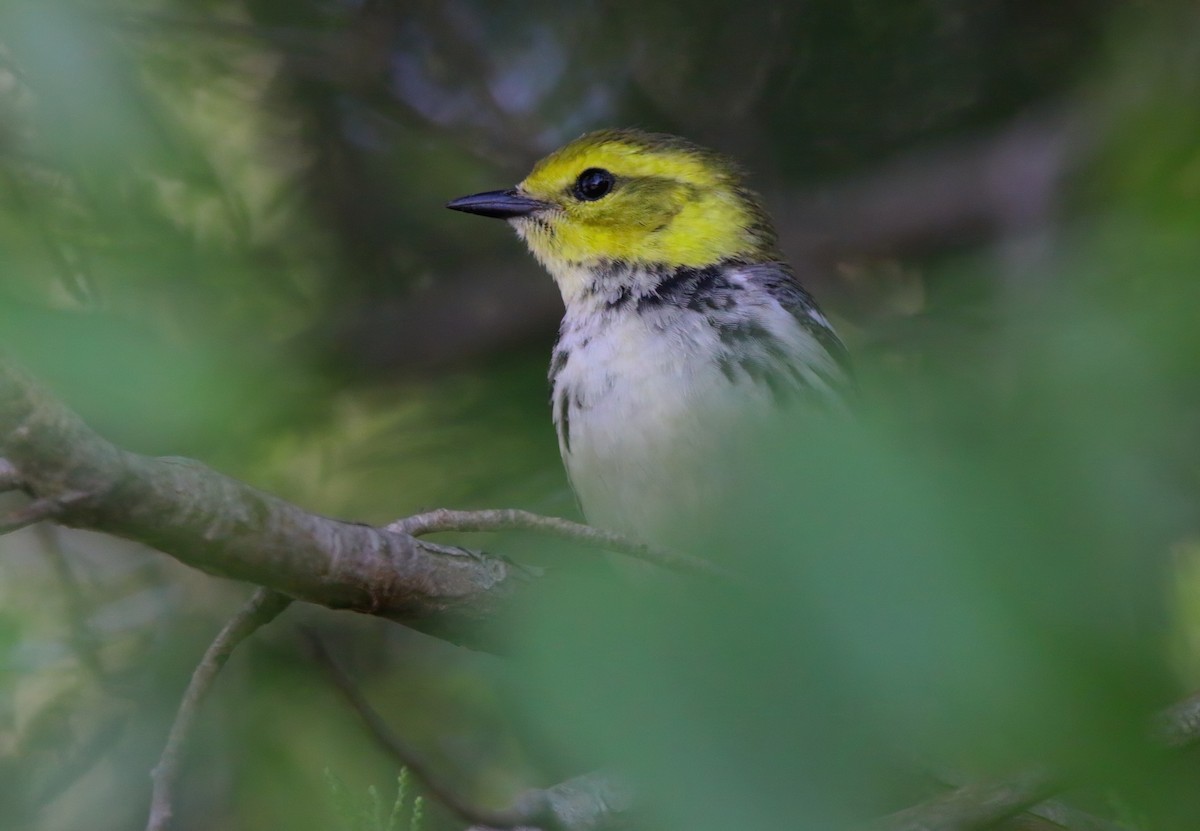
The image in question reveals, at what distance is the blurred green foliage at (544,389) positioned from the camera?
1022mm

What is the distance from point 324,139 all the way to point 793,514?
3400 millimetres

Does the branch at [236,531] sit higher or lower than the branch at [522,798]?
higher

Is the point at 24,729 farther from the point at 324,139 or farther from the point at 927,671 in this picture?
the point at 927,671

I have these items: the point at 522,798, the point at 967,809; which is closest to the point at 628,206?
the point at 522,798

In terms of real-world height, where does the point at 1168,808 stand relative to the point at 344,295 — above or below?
below

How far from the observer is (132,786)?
11.7 feet

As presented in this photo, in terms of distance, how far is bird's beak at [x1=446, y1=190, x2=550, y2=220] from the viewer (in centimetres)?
360

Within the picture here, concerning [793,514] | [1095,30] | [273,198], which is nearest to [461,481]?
[273,198]

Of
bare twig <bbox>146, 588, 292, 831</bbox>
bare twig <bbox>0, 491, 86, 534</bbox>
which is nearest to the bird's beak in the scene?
bare twig <bbox>146, 588, 292, 831</bbox>

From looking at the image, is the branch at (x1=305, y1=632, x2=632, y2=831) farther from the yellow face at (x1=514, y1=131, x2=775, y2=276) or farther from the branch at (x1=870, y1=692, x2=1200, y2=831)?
the yellow face at (x1=514, y1=131, x2=775, y2=276)

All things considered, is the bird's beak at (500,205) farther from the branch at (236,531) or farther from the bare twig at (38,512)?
the bare twig at (38,512)

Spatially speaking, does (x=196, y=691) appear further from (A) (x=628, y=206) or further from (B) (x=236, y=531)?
(A) (x=628, y=206)

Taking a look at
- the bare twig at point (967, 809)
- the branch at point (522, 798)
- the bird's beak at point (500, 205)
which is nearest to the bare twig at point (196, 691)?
the branch at point (522, 798)

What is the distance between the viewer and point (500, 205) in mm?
3604
